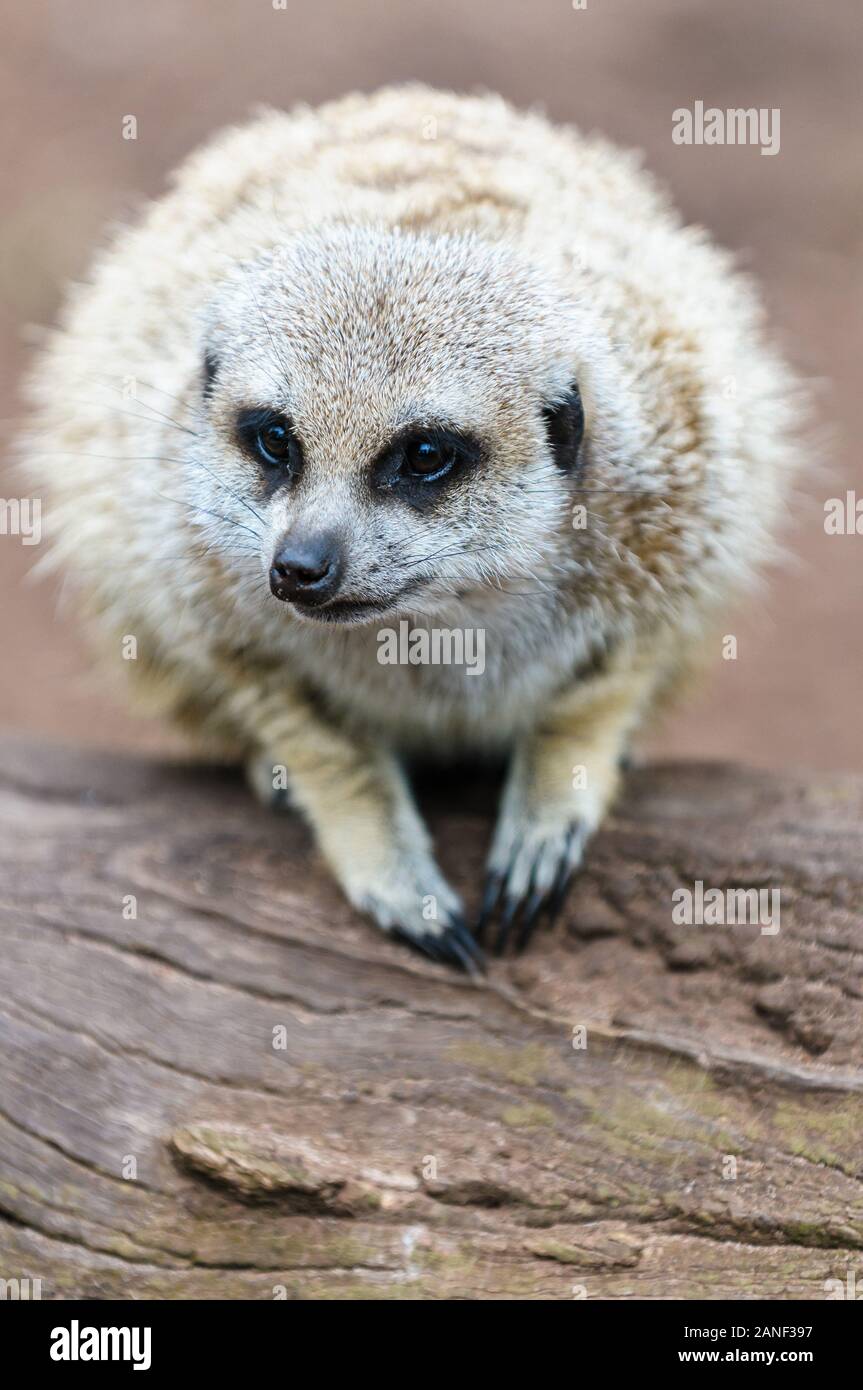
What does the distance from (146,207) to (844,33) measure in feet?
28.8

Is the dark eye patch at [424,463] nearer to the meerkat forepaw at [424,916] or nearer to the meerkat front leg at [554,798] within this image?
the meerkat front leg at [554,798]

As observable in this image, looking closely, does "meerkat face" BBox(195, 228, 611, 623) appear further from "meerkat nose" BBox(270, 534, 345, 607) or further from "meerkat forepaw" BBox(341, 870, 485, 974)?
"meerkat forepaw" BBox(341, 870, 485, 974)

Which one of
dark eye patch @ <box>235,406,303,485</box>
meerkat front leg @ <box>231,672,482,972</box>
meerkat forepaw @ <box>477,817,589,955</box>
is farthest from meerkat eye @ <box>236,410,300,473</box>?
meerkat forepaw @ <box>477,817,589,955</box>

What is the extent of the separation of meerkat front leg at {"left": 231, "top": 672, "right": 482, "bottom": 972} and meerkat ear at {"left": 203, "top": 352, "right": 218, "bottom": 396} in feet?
3.08

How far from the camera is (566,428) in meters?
3.43

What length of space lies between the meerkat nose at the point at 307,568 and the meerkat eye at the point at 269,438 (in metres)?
0.29

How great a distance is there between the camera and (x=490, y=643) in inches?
150

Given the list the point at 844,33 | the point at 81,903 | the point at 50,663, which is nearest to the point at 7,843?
the point at 81,903

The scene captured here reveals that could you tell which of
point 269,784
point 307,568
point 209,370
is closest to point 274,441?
point 209,370

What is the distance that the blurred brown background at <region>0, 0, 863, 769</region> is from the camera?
939 centimetres

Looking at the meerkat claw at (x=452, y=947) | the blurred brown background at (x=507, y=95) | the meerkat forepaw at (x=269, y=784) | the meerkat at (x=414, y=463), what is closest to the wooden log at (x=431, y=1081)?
the meerkat claw at (x=452, y=947)

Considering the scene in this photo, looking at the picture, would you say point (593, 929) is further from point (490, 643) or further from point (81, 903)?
point (81, 903)

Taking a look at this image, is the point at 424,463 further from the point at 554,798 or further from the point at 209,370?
the point at 554,798

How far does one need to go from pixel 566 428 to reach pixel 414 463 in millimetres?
433
